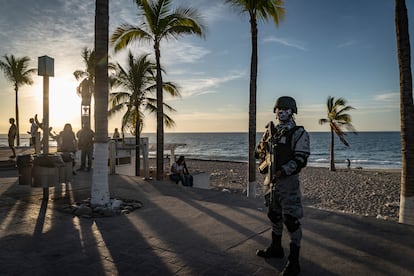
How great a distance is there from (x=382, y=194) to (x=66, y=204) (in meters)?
19.0

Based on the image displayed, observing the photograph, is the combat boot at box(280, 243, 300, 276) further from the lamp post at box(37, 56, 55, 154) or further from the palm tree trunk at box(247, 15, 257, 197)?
the palm tree trunk at box(247, 15, 257, 197)

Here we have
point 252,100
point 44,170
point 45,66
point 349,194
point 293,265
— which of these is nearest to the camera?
point 293,265

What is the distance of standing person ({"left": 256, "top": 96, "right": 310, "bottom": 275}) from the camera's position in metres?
3.53

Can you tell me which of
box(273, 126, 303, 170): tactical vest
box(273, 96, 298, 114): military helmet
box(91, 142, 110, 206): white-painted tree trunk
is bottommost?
box(91, 142, 110, 206): white-painted tree trunk

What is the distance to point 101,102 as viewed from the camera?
6.60m

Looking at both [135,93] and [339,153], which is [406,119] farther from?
[339,153]

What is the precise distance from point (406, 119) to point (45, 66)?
8.55 meters

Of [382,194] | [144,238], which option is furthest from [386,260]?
[382,194]

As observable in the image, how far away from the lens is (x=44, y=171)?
6.71 meters

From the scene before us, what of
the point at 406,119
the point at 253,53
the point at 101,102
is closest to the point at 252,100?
the point at 253,53

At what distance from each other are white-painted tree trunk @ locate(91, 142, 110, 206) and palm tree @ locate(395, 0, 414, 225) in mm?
6479

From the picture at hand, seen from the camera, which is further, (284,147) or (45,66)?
(45,66)

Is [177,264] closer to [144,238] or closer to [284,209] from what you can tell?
[144,238]

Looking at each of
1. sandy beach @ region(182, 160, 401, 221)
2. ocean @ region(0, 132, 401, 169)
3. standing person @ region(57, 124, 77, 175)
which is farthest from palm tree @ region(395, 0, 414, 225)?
ocean @ region(0, 132, 401, 169)
